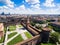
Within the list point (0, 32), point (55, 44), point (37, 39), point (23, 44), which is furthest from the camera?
point (0, 32)

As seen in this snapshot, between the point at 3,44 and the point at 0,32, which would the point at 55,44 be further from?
the point at 0,32

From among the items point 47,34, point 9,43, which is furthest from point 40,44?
point 9,43

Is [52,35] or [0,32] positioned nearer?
[52,35]

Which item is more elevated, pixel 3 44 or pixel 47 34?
pixel 47 34

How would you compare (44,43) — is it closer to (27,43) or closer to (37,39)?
(37,39)

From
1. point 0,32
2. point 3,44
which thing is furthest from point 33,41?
point 0,32

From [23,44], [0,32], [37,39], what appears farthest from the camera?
[0,32]

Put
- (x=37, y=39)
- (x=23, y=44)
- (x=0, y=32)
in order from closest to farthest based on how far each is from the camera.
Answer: (x=23, y=44) → (x=37, y=39) → (x=0, y=32)

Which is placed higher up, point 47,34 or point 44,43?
point 47,34

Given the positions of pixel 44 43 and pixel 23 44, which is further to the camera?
pixel 44 43
